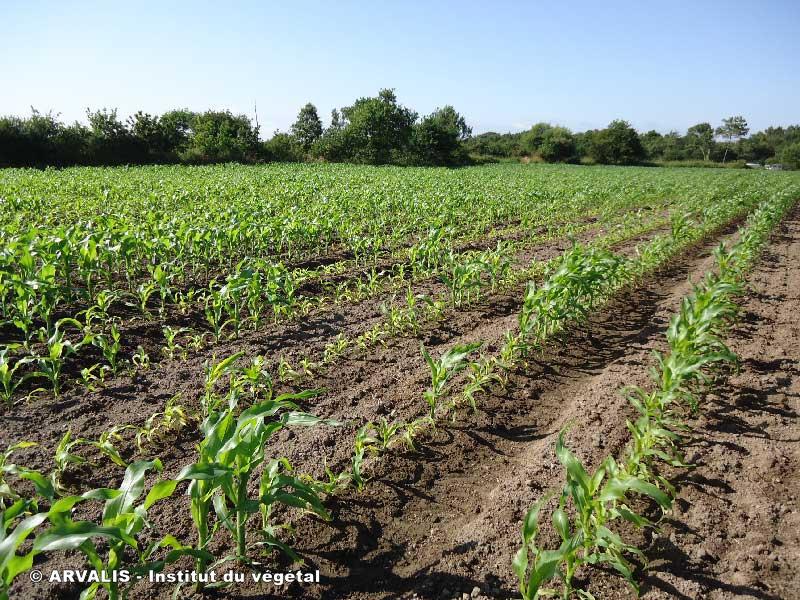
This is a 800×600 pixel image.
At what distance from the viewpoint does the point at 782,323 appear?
19.0 feet

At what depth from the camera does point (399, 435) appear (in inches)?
138

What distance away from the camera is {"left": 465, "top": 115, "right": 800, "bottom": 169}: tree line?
65500 mm

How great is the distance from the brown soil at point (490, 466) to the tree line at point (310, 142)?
35.2 metres

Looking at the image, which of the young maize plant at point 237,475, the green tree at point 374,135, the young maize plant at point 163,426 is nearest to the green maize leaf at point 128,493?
the young maize plant at point 237,475

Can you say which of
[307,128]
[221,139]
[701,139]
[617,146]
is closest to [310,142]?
[307,128]

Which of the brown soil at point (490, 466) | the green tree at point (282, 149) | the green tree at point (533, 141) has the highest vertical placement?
the green tree at point (533, 141)

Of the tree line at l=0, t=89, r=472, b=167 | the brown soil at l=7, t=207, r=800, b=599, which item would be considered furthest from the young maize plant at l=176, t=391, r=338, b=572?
the tree line at l=0, t=89, r=472, b=167

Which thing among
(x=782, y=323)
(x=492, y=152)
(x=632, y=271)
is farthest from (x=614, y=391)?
(x=492, y=152)

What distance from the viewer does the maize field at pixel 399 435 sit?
89.4 inches

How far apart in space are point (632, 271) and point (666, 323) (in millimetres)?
1814

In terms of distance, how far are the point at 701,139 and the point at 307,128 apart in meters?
77.8

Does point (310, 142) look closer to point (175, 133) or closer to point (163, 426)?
point (175, 133)

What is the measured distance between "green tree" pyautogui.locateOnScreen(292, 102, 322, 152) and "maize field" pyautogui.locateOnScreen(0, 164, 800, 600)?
42850 millimetres

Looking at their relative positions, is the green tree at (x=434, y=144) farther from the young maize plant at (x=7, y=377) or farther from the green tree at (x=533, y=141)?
the young maize plant at (x=7, y=377)
